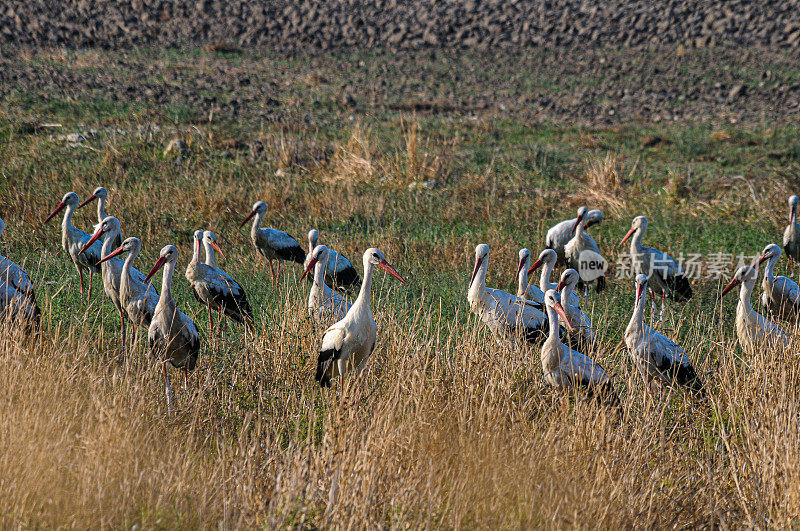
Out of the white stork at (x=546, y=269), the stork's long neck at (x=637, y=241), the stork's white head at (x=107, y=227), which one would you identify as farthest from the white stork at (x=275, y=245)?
the stork's long neck at (x=637, y=241)

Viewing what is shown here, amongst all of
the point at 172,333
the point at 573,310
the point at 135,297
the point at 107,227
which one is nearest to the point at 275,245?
the point at 107,227

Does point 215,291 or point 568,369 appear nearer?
point 568,369

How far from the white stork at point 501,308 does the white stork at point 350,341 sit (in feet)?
4.49

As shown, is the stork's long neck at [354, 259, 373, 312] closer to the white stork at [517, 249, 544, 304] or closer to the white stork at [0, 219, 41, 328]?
the white stork at [0, 219, 41, 328]

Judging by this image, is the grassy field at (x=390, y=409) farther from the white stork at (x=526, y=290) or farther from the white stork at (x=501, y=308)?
the white stork at (x=526, y=290)

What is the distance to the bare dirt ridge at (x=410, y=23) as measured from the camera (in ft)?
84.8

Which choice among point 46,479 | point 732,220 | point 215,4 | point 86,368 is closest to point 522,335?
point 86,368

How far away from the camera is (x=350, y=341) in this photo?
16.8 feet

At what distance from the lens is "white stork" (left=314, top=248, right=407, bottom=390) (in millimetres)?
5137

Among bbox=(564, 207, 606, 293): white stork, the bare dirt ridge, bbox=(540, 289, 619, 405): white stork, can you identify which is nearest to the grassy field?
bbox=(540, 289, 619, 405): white stork

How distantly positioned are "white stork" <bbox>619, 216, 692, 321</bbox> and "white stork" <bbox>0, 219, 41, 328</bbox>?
6361mm

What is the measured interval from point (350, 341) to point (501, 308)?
6.14 feet

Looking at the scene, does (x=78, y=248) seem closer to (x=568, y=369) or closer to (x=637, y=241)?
(x=568, y=369)

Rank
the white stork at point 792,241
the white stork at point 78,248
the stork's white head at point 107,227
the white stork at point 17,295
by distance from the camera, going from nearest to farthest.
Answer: the white stork at point 17,295
the stork's white head at point 107,227
the white stork at point 78,248
the white stork at point 792,241
